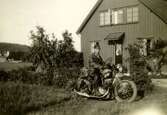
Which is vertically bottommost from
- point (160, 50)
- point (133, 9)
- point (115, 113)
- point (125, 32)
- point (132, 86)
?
point (115, 113)

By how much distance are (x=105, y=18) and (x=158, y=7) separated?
400 centimetres

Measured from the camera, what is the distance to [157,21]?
1711 centimetres

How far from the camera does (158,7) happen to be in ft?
60.2

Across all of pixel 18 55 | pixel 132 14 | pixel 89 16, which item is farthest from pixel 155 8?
pixel 18 55

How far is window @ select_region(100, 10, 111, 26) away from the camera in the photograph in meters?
20.2

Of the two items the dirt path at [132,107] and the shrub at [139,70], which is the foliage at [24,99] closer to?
the dirt path at [132,107]

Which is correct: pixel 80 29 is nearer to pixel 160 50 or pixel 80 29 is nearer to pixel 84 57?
pixel 84 57

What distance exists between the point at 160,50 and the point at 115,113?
1029cm

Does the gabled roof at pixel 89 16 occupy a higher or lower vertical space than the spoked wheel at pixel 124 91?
higher

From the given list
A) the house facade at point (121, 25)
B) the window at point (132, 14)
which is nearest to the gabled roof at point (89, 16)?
the house facade at point (121, 25)

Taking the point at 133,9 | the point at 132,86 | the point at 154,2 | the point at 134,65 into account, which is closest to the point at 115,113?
the point at 132,86

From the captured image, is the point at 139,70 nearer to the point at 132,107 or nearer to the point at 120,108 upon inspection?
the point at 132,107

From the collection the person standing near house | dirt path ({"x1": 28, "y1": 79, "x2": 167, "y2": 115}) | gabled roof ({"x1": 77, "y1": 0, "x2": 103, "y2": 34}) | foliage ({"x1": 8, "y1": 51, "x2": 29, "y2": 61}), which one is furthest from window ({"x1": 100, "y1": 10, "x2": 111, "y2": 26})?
dirt path ({"x1": 28, "y1": 79, "x2": 167, "y2": 115})

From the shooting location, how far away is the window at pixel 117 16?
19.4 meters
